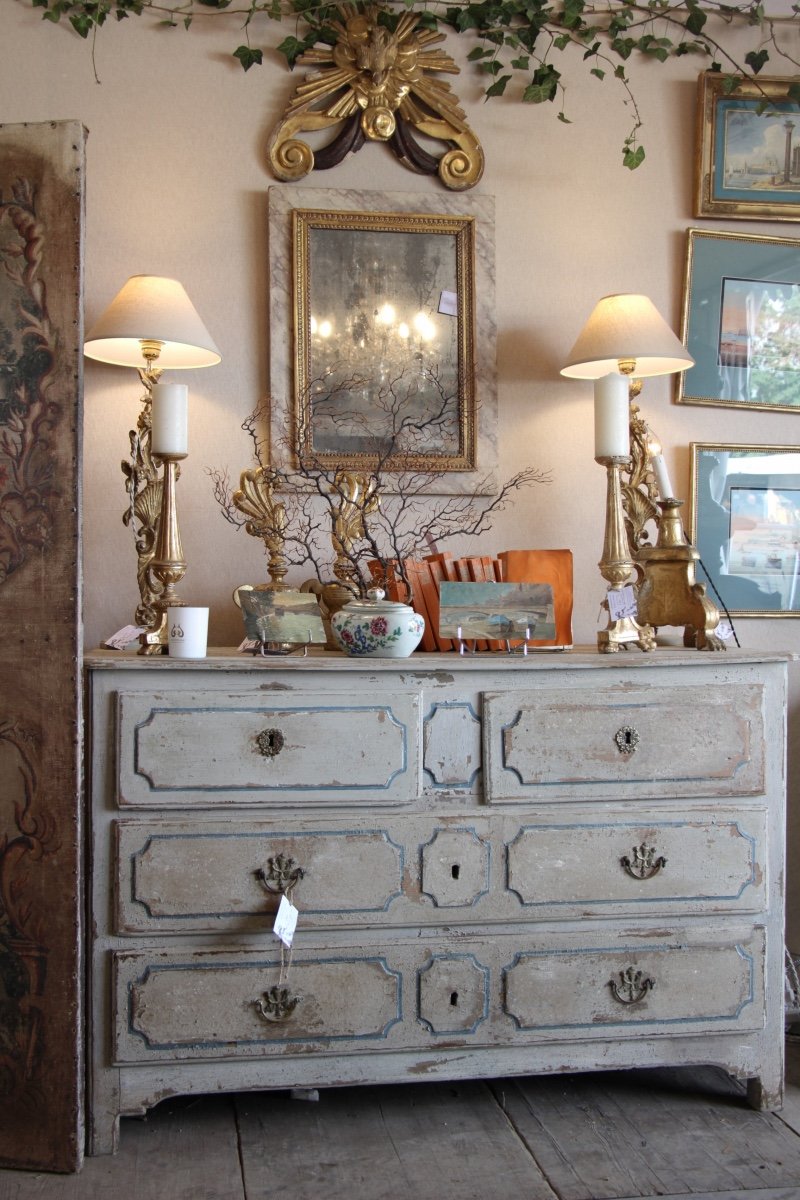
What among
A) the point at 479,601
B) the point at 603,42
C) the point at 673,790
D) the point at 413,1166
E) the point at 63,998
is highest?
the point at 603,42

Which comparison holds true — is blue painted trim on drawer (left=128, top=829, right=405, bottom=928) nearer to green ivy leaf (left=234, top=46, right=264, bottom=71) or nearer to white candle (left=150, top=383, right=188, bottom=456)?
white candle (left=150, top=383, right=188, bottom=456)

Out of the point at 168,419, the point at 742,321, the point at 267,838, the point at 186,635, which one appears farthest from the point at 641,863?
the point at 742,321

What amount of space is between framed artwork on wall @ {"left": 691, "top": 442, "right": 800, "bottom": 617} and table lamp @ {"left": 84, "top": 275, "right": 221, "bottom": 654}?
4.49 feet

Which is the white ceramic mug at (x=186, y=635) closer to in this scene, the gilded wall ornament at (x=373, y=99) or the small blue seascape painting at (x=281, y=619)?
the small blue seascape painting at (x=281, y=619)

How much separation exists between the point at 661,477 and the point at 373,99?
1.22 m

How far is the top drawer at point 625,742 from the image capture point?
2174mm

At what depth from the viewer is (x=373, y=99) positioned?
269 centimetres

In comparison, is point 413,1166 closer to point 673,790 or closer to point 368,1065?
point 368,1065

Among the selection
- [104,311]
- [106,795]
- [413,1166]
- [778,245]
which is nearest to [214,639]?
[106,795]

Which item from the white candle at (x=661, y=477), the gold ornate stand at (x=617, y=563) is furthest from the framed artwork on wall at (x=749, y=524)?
the gold ornate stand at (x=617, y=563)

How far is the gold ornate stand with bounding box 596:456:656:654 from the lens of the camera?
2.38m

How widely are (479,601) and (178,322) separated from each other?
945 millimetres

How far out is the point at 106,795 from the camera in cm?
208

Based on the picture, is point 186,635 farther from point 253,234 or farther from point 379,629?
point 253,234
